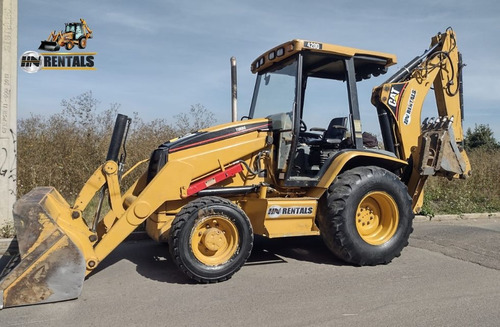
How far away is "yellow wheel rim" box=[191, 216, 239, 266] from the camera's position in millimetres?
4766

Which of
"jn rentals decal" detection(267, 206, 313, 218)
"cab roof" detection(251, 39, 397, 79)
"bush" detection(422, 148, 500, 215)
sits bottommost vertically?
"bush" detection(422, 148, 500, 215)

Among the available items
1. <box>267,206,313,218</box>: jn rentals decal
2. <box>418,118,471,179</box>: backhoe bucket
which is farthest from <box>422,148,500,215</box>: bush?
<box>267,206,313,218</box>: jn rentals decal

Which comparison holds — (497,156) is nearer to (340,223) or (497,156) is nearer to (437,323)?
(340,223)

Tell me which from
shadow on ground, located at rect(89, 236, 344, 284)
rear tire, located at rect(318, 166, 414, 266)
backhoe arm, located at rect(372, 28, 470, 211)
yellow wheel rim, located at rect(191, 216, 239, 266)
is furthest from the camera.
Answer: backhoe arm, located at rect(372, 28, 470, 211)

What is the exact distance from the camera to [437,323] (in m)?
3.72

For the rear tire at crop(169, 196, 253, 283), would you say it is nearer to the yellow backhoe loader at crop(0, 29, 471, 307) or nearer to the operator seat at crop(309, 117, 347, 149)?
the yellow backhoe loader at crop(0, 29, 471, 307)

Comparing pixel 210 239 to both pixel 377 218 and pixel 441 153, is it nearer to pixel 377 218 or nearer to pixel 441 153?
pixel 377 218

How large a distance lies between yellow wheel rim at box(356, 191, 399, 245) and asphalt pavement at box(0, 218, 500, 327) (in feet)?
1.31

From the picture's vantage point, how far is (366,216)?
5863 millimetres

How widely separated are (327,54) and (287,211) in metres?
2.19

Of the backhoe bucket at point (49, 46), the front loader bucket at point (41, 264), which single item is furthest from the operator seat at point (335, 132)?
the backhoe bucket at point (49, 46)

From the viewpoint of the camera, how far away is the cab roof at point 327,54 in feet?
18.3

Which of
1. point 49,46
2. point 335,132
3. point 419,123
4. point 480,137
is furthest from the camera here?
point 480,137

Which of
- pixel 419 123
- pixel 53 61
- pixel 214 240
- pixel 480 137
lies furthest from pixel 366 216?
pixel 480 137
